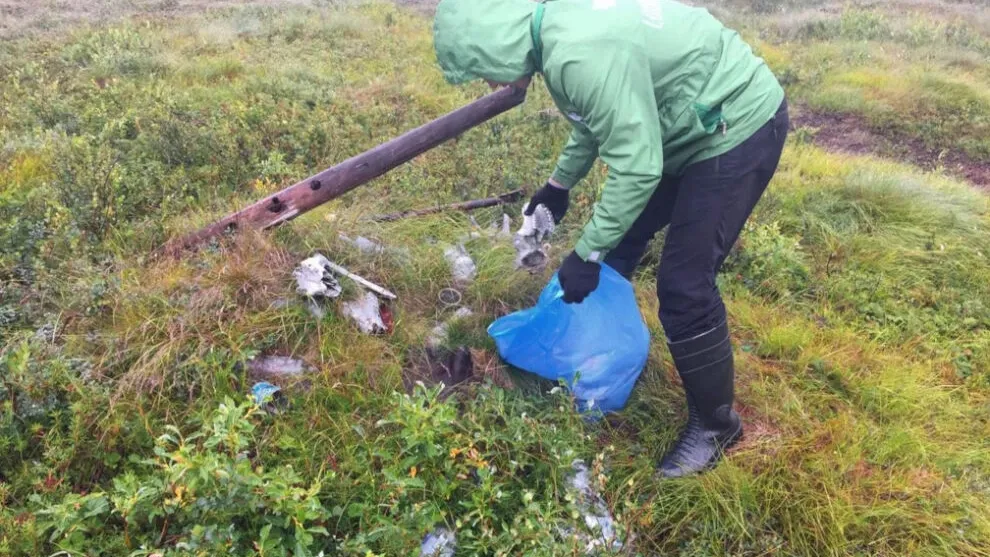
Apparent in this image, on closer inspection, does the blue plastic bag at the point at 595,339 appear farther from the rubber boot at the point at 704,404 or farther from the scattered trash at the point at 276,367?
the scattered trash at the point at 276,367

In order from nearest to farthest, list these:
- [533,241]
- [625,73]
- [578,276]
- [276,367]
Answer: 1. [625,73]
2. [578,276]
3. [276,367]
4. [533,241]

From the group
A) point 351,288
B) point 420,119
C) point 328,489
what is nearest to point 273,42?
point 420,119

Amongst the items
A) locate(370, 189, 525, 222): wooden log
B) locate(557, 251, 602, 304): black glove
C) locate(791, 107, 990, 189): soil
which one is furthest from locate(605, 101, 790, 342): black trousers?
locate(791, 107, 990, 189): soil

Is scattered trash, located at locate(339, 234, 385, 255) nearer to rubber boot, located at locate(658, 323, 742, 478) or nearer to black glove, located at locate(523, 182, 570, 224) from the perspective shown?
black glove, located at locate(523, 182, 570, 224)

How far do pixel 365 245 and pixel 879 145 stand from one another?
552cm

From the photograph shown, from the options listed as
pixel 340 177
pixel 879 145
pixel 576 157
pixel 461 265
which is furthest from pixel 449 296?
pixel 879 145

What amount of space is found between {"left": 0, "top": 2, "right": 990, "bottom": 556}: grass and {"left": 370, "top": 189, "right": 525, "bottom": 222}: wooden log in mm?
104

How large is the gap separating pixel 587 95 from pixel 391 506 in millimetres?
1403

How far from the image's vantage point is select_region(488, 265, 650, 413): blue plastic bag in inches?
100

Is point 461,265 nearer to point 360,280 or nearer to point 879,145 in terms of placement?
point 360,280

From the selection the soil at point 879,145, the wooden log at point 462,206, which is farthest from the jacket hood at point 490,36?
the soil at point 879,145

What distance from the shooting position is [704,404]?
2.31 metres

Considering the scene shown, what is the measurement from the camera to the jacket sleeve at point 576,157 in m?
2.70

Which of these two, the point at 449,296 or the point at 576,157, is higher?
the point at 576,157
